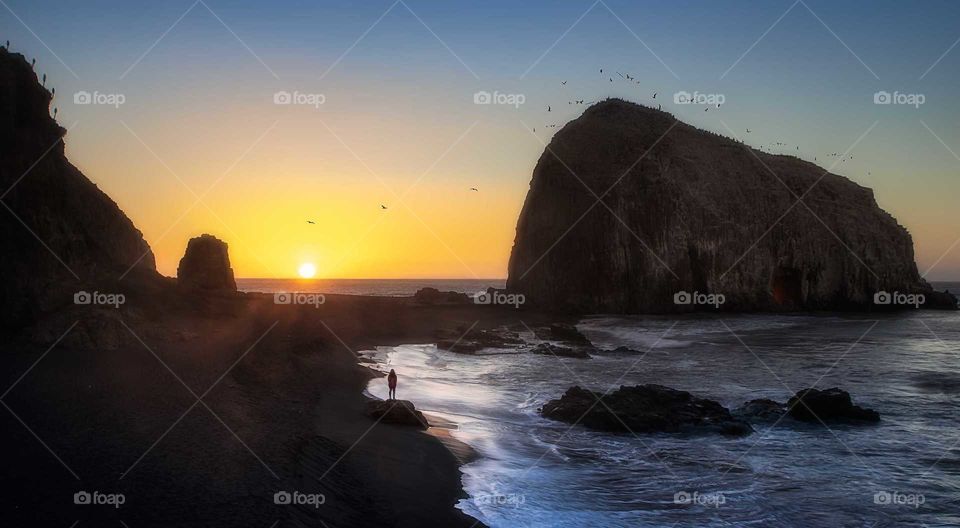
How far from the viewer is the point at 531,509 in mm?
11562

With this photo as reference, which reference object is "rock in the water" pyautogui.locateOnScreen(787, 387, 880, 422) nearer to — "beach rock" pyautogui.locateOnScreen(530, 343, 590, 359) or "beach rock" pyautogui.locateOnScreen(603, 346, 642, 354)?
"beach rock" pyautogui.locateOnScreen(530, 343, 590, 359)

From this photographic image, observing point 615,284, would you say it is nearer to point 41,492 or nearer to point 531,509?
point 531,509

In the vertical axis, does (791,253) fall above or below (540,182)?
below

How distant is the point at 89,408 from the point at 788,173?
263 ft

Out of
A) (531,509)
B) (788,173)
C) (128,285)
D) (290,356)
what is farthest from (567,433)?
(788,173)

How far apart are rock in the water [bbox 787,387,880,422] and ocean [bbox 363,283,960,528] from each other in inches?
28.6

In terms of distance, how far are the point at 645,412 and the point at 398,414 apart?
7504mm

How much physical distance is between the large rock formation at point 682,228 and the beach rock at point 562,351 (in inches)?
1150

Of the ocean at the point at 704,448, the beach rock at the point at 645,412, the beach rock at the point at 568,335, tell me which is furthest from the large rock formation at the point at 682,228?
the beach rock at the point at 645,412

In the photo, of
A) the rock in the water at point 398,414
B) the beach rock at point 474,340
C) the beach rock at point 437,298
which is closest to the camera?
the rock in the water at point 398,414

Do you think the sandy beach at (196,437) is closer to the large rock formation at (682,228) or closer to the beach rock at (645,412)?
the beach rock at (645,412)

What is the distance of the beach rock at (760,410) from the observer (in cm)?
2011

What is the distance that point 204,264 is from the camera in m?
45.1

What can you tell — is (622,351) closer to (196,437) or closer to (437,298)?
(196,437)
